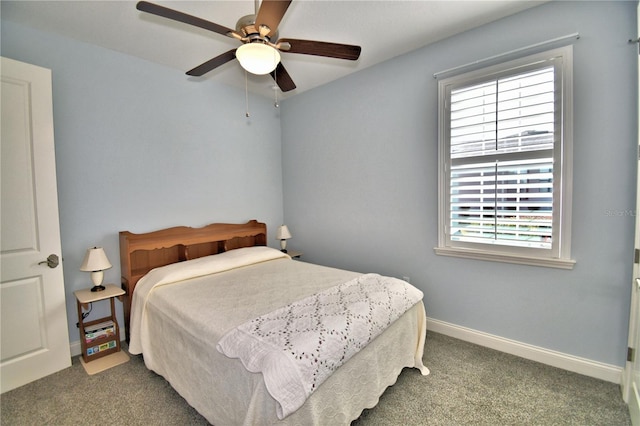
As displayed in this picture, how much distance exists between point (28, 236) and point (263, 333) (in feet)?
6.61

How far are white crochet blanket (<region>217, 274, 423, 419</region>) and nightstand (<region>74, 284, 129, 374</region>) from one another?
59.4 inches

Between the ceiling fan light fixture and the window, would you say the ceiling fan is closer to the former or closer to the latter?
the ceiling fan light fixture

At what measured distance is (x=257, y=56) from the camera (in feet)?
5.35

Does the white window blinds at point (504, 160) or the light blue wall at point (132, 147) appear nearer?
the white window blinds at point (504, 160)

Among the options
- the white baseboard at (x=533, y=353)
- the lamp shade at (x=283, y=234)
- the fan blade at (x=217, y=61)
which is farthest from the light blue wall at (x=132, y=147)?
the white baseboard at (x=533, y=353)

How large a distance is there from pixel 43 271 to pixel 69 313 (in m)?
0.51

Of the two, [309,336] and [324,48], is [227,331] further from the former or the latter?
[324,48]

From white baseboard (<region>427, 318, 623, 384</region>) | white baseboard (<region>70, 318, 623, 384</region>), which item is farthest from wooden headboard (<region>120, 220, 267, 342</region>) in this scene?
white baseboard (<region>427, 318, 623, 384</region>)

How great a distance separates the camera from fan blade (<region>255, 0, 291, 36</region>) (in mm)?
1373

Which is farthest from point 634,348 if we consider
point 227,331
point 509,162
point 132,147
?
point 132,147

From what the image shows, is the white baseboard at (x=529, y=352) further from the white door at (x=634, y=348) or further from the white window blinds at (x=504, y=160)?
the white window blinds at (x=504, y=160)

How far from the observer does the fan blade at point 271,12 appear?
1373mm

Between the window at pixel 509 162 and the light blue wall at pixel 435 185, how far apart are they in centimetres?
9

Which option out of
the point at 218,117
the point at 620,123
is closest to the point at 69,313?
the point at 218,117
